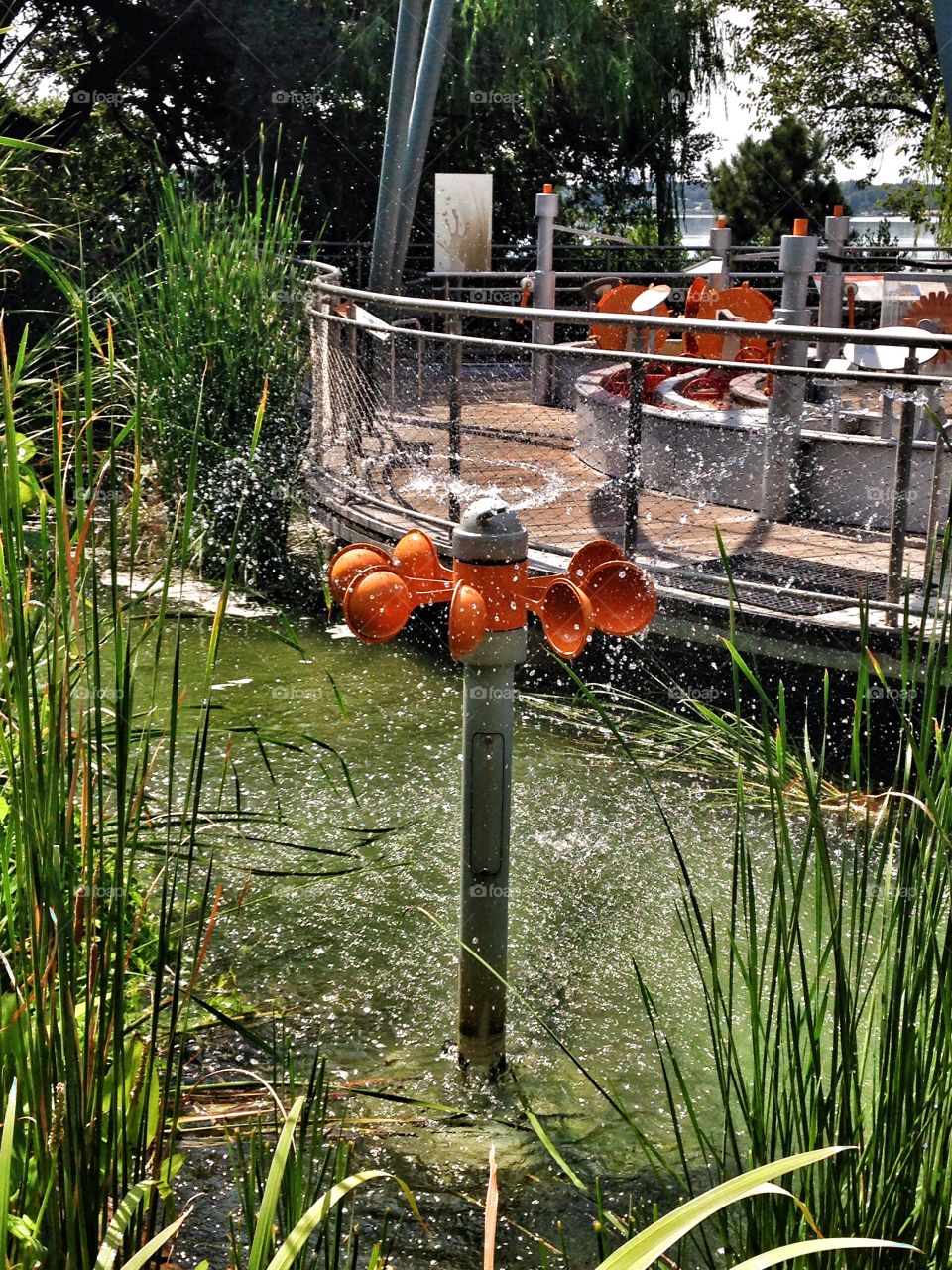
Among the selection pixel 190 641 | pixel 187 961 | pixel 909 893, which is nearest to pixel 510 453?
pixel 190 641

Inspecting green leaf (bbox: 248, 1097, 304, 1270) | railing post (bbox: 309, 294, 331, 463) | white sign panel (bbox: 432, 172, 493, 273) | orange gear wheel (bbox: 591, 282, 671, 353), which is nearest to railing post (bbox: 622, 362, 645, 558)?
railing post (bbox: 309, 294, 331, 463)

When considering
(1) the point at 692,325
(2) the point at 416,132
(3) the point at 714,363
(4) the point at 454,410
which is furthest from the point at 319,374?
(2) the point at 416,132

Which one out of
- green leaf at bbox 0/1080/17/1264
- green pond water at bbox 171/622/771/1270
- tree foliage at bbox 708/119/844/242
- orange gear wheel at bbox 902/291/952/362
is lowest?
green pond water at bbox 171/622/771/1270

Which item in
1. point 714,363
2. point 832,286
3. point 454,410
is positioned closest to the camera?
point 714,363

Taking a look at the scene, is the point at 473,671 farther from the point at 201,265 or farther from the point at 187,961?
the point at 201,265

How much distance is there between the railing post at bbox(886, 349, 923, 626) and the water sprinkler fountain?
2.09 metres

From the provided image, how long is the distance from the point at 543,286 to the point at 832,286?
304 cm

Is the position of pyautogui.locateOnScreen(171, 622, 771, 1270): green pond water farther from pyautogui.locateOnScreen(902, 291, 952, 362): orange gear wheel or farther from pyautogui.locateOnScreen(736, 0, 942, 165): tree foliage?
pyautogui.locateOnScreen(736, 0, 942, 165): tree foliage

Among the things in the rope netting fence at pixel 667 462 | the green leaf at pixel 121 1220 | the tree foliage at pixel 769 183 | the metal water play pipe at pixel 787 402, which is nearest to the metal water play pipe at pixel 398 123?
the rope netting fence at pixel 667 462

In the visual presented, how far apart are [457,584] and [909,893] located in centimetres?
173

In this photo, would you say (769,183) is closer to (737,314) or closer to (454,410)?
(737,314)

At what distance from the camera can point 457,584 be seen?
3.42m

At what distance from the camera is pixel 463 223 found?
1373 cm

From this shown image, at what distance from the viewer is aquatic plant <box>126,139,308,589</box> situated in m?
8.11
